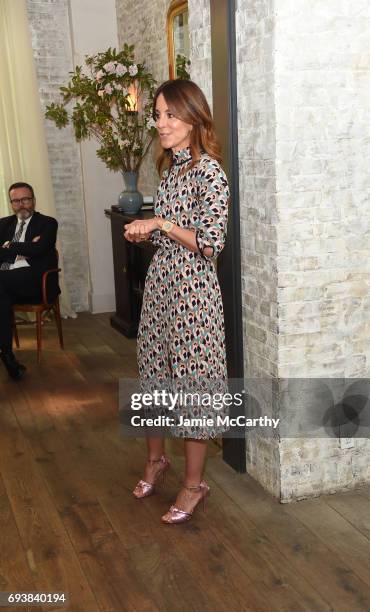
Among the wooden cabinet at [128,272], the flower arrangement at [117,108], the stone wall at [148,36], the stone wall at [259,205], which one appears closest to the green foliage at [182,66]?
the stone wall at [148,36]

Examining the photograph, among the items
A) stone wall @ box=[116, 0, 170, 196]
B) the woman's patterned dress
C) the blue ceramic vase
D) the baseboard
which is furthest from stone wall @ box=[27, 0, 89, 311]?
the woman's patterned dress

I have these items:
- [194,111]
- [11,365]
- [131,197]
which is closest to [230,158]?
[194,111]

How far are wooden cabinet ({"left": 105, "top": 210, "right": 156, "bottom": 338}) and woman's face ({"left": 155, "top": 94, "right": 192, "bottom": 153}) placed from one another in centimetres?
270

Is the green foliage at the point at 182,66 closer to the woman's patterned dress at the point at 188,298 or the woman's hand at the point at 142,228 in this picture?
the woman's patterned dress at the point at 188,298

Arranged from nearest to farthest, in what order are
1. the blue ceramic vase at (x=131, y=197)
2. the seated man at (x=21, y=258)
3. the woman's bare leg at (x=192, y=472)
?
the woman's bare leg at (x=192, y=472) → the seated man at (x=21, y=258) → the blue ceramic vase at (x=131, y=197)

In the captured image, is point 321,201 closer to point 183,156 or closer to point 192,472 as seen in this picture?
point 183,156

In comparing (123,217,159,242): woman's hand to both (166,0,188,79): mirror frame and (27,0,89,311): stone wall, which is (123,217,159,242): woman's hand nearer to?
(166,0,188,79): mirror frame

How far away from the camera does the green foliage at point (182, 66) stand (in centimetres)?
503

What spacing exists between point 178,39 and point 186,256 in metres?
2.89

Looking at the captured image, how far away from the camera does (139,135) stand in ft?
19.7

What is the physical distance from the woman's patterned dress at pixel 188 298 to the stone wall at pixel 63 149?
3.95 meters

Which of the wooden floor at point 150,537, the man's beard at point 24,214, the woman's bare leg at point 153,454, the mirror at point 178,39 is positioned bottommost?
the wooden floor at point 150,537

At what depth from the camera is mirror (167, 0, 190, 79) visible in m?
5.03

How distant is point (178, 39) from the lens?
516 centimetres
